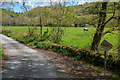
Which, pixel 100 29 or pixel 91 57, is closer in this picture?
pixel 91 57

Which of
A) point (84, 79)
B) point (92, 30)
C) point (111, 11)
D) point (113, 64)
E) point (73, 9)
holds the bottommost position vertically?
point (84, 79)

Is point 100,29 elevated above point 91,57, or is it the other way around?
point 100,29

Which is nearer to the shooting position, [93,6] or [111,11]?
[111,11]

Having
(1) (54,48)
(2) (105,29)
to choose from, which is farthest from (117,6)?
(1) (54,48)

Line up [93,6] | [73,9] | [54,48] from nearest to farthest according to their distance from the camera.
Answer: [93,6] < [73,9] < [54,48]

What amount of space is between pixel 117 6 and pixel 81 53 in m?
4.08

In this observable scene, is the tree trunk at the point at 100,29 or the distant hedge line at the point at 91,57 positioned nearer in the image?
the distant hedge line at the point at 91,57

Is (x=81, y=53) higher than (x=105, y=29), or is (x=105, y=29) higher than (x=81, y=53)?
(x=105, y=29)

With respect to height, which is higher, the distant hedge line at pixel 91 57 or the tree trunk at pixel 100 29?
the tree trunk at pixel 100 29

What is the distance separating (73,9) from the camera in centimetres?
1155

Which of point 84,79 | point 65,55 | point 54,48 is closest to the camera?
point 84,79

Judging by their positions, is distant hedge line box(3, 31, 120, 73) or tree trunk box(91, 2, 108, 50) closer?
distant hedge line box(3, 31, 120, 73)

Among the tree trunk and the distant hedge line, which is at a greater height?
the tree trunk

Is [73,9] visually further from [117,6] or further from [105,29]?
[117,6]
